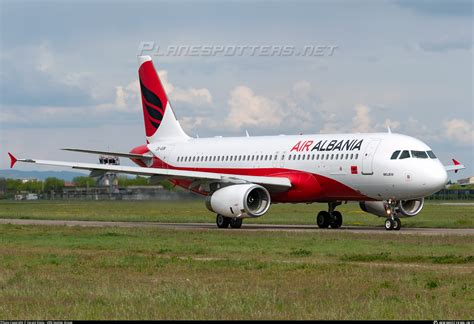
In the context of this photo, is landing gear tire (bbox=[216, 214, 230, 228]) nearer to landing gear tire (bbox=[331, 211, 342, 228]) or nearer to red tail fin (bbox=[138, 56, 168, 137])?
landing gear tire (bbox=[331, 211, 342, 228])

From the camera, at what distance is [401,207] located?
45.6 m

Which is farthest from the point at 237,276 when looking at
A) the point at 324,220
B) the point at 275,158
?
the point at 275,158

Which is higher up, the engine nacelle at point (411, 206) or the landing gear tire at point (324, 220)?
the engine nacelle at point (411, 206)

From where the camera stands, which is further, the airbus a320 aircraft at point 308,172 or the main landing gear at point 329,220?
the main landing gear at point 329,220

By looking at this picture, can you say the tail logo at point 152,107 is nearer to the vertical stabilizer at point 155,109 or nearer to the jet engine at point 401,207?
the vertical stabilizer at point 155,109

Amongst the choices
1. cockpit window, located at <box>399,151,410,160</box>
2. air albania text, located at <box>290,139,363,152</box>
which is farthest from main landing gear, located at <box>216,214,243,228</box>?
cockpit window, located at <box>399,151,410,160</box>

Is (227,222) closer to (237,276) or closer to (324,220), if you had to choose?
(324,220)

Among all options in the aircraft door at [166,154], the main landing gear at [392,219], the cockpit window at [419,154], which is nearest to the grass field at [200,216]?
the aircraft door at [166,154]

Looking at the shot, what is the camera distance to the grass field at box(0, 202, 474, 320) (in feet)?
56.7

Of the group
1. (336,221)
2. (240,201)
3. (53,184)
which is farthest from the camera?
(53,184)

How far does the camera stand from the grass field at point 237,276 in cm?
1728

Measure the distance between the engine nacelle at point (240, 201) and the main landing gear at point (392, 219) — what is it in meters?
5.44

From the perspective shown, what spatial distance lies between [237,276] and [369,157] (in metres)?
21.1

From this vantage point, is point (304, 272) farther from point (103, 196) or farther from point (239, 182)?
point (103, 196)
